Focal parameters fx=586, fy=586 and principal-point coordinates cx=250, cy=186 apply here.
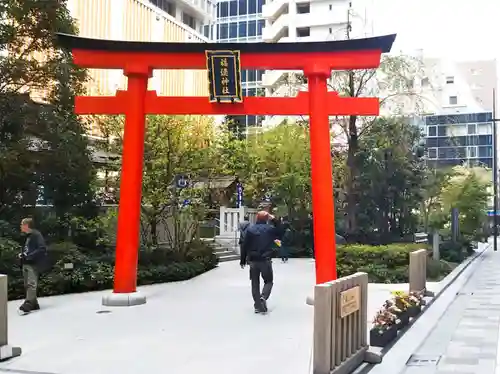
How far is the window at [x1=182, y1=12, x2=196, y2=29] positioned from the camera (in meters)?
53.2

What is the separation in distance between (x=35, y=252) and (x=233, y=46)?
5270 millimetres

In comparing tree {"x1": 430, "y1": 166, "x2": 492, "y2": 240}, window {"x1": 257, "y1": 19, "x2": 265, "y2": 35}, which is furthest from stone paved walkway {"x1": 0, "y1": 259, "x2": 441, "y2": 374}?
window {"x1": 257, "y1": 19, "x2": 265, "y2": 35}

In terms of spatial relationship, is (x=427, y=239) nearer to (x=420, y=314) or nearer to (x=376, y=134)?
(x=376, y=134)

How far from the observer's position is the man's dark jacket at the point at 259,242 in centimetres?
969

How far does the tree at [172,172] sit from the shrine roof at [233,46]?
5010 mm

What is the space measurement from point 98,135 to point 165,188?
4.99 metres

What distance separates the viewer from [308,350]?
7371 millimetres

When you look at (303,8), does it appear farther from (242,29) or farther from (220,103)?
(220,103)

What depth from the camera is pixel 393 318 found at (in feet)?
26.6

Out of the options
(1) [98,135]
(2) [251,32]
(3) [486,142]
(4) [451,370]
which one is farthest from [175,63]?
(3) [486,142]

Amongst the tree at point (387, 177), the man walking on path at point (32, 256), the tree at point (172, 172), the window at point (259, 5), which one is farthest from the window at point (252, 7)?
the man walking on path at point (32, 256)

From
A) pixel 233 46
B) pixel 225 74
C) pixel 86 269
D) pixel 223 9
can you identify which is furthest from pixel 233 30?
pixel 225 74

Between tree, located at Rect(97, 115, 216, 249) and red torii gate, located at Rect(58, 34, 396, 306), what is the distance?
4.51 metres

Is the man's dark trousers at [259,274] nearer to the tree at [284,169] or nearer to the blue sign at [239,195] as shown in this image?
the tree at [284,169]
